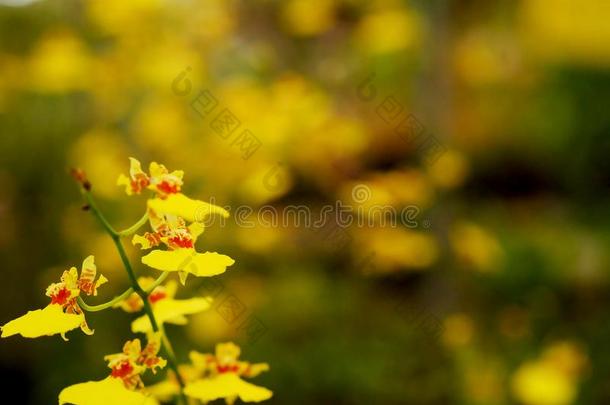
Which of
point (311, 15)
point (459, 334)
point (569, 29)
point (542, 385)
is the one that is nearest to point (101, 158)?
point (311, 15)

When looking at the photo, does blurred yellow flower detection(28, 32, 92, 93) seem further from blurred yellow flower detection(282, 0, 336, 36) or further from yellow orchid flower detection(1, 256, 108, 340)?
yellow orchid flower detection(1, 256, 108, 340)

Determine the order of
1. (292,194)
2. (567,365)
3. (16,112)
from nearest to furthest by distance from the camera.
→ 1. (567,365)
2. (16,112)
3. (292,194)

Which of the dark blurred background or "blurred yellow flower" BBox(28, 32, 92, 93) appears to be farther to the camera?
"blurred yellow flower" BBox(28, 32, 92, 93)

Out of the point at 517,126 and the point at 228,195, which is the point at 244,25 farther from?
the point at 228,195

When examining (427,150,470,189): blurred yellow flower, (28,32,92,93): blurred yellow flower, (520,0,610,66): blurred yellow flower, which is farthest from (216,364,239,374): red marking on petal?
(520,0,610,66): blurred yellow flower

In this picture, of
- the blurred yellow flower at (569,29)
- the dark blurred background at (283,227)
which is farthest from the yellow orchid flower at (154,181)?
the blurred yellow flower at (569,29)

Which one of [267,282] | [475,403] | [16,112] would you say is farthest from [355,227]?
[16,112]

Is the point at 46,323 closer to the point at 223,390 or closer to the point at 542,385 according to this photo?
the point at 223,390
